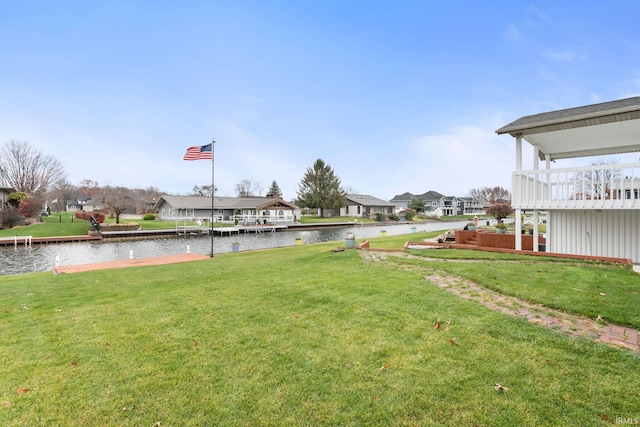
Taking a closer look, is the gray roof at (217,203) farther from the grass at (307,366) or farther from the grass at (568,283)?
the grass at (307,366)

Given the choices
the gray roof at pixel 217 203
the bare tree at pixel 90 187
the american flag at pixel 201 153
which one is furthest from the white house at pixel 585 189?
the bare tree at pixel 90 187

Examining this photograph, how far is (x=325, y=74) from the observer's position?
91.6 ft

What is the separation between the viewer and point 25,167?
5050 centimetres

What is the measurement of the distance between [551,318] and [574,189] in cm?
662

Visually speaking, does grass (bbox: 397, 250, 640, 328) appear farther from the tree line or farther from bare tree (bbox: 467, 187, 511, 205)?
bare tree (bbox: 467, 187, 511, 205)

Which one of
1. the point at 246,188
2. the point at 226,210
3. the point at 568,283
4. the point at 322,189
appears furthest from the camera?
the point at 246,188

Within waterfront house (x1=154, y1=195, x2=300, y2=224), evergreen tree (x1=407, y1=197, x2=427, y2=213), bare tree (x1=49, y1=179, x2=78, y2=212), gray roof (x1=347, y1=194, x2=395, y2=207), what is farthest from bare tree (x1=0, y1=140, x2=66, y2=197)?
evergreen tree (x1=407, y1=197, x2=427, y2=213)

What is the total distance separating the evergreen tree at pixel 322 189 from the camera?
62750 mm

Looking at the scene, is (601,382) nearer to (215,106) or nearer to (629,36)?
(629,36)

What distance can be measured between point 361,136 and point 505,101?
18.0 m

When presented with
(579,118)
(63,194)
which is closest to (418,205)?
(579,118)

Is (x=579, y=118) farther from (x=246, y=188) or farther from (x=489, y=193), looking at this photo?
(x=489, y=193)

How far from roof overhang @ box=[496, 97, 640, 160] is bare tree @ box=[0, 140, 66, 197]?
6282 centimetres

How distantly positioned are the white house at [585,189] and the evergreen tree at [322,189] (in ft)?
171
